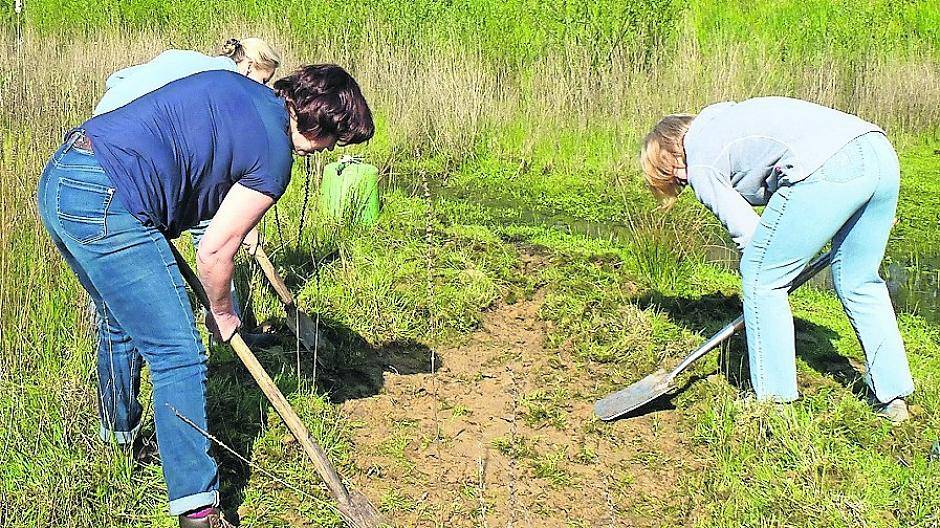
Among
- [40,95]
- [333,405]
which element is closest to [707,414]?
[333,405]

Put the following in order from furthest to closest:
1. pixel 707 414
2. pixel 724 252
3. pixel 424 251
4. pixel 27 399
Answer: pixel 724 252 < pixel 424 251 < pixel 707 414 < pixel 27 399

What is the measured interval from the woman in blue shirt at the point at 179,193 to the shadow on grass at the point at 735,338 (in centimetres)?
223

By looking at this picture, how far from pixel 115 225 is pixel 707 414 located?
8.32 feet

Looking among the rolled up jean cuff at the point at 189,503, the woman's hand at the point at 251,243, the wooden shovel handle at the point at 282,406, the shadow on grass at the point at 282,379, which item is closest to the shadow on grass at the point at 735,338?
the shadow on grass at the point at 282,379

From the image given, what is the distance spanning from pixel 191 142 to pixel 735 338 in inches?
122

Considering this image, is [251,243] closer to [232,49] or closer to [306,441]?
[232,49]

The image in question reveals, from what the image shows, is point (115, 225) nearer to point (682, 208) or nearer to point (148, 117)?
point (148, 117)

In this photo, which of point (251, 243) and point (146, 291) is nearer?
point (146, 291)

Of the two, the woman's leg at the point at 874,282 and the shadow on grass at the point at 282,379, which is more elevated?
the woman's leg at the point at 874,282

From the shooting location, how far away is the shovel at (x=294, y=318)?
13.6 ft

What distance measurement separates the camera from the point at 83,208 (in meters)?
2.48

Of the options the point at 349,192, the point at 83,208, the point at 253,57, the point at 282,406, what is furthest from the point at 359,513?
the point at 349,192

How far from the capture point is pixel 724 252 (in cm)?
591

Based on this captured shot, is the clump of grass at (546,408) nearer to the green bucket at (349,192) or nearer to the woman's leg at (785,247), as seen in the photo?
the woman's leg at (785,247)
